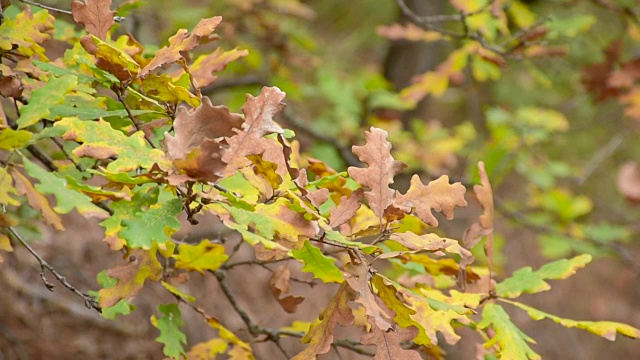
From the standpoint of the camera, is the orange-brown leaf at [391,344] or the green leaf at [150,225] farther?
the orange-brown leaf at [391,344]

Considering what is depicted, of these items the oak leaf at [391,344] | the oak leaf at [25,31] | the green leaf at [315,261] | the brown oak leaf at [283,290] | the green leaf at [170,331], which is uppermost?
the oak leaf at [25,31]

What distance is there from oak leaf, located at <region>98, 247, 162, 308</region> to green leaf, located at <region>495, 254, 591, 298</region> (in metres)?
0.63

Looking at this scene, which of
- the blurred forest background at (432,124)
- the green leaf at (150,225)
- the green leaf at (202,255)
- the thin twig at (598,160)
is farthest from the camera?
the thin twig at (598,160)

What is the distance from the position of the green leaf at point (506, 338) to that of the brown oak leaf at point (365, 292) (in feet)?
0.78

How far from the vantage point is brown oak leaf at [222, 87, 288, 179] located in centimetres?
89

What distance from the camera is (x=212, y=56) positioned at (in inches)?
48.5

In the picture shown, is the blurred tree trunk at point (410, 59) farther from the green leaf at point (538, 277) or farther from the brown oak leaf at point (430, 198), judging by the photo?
the brown oak leaf at point (430, 198)

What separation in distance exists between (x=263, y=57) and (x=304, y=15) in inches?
15.0

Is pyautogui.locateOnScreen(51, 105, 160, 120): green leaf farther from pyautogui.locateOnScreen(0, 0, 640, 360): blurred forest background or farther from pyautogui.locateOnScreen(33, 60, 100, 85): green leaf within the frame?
pyautogui.locateOnScreen(0, 0, 640, 360): blurred forest background

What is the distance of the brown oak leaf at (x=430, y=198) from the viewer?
3.23 feet

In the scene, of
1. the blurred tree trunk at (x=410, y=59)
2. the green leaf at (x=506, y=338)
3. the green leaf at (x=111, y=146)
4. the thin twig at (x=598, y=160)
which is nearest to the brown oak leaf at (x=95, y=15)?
the green leaf at (x=111, y=146)

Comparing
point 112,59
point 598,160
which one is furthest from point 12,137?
point 598,160

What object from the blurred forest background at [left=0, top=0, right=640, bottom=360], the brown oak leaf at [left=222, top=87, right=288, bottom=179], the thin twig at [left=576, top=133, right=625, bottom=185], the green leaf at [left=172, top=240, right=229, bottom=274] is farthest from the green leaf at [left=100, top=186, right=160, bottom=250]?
the thin twig at [left=576, top=133, right=625, bottom=185]

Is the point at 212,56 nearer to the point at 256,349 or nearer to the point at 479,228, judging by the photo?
the point at 479,228
